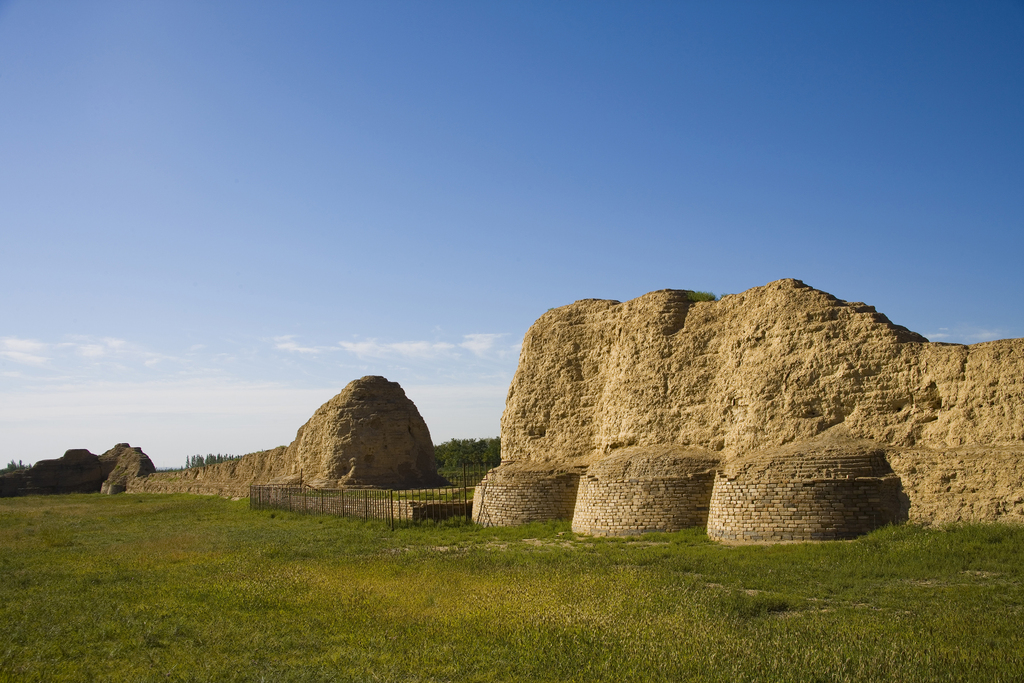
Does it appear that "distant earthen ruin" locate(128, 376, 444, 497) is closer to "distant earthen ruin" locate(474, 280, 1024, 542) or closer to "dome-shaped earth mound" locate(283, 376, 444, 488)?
"dome-shaped earth mound" locate(283, 376, 444, 488)

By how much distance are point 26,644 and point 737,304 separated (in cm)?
1712

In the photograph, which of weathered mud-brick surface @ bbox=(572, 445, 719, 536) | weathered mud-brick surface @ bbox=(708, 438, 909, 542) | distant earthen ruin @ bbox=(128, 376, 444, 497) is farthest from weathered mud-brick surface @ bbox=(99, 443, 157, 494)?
weathered mud-brick surface @ bbox=(708, 438, 909, 542)

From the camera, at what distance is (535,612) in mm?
8883

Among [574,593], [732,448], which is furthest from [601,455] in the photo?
[574,593]

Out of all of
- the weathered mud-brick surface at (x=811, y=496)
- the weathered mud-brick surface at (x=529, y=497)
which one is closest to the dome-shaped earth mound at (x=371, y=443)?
the weathered mud-brick surface at (x=529, y=497)

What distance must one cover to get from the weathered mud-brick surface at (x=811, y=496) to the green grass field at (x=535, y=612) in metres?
0.80

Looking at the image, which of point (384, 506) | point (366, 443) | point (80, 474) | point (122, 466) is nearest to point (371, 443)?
point (366, 443)

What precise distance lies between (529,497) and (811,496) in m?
8.38

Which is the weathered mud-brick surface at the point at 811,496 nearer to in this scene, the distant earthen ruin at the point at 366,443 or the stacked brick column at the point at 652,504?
the stacked brick column at the point at 652,504

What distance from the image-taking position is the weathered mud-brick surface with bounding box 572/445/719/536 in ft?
55.6

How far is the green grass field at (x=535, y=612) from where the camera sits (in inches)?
271

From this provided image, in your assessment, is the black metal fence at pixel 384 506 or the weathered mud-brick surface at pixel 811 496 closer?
the weathered mud-brick surface at pixel 811 496

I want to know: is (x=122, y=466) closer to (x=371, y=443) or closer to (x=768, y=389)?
(x=371, y=443)

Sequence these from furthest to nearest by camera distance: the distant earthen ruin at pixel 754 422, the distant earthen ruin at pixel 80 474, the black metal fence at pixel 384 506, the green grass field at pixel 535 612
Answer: the distant earthen ruin at pixel 80 474 → the black metal fence at pixel 384 506 → the distant earthen ruin at pixel 754 422 → the green grass field at pixel 535 612
